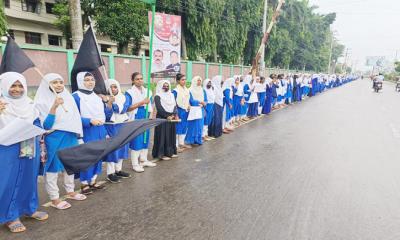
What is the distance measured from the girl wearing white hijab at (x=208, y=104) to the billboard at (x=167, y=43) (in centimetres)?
501

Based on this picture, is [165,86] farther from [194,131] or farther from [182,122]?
[194,131]

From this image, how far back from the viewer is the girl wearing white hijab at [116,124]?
182 inches

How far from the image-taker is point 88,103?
3.99 meters

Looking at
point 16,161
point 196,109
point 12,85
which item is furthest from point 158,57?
point 16,161

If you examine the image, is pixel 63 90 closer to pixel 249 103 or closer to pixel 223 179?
pixel 223 179

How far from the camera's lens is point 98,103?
4094mm

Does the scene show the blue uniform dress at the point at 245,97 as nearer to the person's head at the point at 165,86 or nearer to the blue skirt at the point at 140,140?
the person's head at the point at 165,86

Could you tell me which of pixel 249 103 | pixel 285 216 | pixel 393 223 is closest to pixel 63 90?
pixel 285 216

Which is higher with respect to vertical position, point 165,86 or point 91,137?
point 165,86

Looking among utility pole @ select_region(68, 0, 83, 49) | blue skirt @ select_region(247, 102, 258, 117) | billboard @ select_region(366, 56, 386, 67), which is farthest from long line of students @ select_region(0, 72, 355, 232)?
billboard @ select_region(366, 56, 386, 67)

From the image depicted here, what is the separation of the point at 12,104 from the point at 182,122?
3.89 meters

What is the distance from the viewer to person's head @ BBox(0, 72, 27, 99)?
3.08 m

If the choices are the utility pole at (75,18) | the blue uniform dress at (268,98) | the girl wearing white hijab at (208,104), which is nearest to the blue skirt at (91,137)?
the girl wearing white hijab at (208,104)

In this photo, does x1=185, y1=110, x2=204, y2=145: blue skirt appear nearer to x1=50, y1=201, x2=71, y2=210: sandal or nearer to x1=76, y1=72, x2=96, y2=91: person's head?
x1=76, y1=72, x2=96, y2=91: person's head
